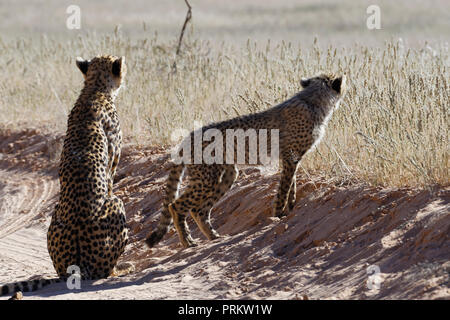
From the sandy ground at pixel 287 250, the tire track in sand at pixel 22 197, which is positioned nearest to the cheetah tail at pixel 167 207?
the sandy ground at pixel 287 250

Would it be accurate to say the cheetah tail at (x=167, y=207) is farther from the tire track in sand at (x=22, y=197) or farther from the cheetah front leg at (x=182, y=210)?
the tire track in sand at (x=22, y=197)

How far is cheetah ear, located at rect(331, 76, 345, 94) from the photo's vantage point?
5850mm

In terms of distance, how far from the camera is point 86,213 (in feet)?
15.6

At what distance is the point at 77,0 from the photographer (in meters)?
31.8

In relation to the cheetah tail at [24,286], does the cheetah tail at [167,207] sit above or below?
above

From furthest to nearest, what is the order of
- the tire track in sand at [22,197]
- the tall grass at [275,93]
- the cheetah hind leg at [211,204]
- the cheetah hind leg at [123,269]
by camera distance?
the tire track in sand at [22,197], the cheetah hind leg at [211,204], the tall grass at [275,93], the cheetah hind leg at [123,269]

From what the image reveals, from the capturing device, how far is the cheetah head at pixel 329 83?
587 cm

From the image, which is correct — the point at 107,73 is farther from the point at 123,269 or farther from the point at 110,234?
the point at 123,269

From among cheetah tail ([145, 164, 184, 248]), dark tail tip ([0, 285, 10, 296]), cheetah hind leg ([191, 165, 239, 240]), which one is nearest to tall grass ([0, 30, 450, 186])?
cheetah hind leg ([191, 165, 239, 240])

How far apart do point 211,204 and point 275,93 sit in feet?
5.20

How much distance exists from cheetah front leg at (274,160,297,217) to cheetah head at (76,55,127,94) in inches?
54.2

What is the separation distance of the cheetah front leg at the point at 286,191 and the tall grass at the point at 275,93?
36 centimetres

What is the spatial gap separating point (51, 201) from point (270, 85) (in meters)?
2.39

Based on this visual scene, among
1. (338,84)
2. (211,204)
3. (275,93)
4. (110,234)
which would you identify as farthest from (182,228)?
(275,93)
